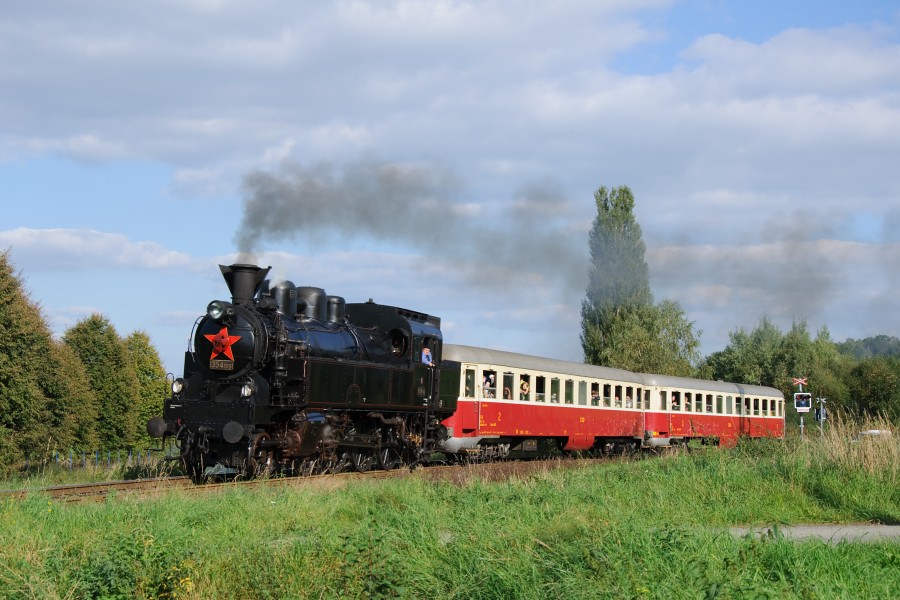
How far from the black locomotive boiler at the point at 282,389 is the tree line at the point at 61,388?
29.6 feet

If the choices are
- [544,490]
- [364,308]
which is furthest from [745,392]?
[544,490]

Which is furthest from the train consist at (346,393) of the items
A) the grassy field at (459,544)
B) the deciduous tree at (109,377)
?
the deciduous tree at (109,377)

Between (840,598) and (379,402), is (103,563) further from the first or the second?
(379,402)

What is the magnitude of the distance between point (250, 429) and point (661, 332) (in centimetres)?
3746

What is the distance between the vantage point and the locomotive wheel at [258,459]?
1672 cm

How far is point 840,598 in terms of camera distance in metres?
7.11

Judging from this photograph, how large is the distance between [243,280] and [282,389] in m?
2.57

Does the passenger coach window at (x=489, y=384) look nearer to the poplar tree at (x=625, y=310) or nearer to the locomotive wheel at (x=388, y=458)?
the locomotive wheel at (x=388, y=458)

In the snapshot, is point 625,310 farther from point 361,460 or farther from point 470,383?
point 361,460

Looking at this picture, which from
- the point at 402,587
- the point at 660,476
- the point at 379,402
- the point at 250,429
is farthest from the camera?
the point at 379,402

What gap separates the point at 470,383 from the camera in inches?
937

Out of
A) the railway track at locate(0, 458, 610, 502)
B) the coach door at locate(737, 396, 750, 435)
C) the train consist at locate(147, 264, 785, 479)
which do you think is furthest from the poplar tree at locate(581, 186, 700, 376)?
the railway track at locate(0, 458, 610, 502)

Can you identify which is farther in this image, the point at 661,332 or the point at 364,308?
the point at 661,332

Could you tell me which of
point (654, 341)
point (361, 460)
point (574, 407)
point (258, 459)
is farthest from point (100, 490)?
point (654, 341)
